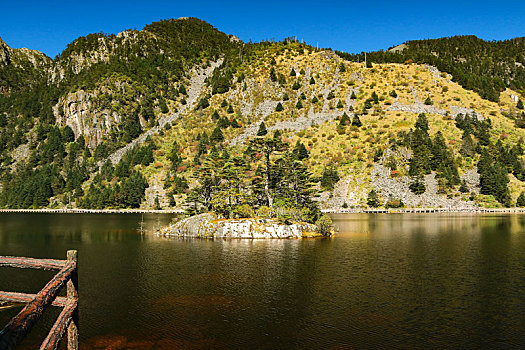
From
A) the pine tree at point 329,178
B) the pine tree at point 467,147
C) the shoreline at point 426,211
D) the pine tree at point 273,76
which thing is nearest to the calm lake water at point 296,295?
the shoreline at point 426,211

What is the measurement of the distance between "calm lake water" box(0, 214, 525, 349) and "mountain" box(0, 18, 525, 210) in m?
19.2

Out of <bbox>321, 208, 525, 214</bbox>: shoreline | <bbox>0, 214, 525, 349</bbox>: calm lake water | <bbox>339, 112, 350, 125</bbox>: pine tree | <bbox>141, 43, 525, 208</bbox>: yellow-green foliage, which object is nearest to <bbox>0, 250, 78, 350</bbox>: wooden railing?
<bbox>0, 214, 525, 349</bbox>: calm lake water

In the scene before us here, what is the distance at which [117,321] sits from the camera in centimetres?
1936

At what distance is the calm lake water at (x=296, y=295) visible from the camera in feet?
56.4

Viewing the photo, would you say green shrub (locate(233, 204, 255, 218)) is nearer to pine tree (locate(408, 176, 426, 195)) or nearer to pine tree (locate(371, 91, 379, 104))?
pine tree (locate(408, 176, 426, 195))

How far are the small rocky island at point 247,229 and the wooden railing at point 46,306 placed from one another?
40991 millimetres

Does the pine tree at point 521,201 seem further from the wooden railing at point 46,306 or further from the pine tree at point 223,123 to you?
the wooden railing at point 46,306

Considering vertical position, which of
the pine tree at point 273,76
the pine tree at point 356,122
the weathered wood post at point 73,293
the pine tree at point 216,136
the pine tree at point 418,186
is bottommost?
the weathered wood post at point 73,293

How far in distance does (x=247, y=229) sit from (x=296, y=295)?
28.3 metres

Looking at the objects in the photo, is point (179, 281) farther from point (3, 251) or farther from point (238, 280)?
point (3, 251)

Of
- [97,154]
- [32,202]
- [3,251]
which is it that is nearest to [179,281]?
[3,251]

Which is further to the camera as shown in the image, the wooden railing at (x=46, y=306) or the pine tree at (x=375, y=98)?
the pine tree at (x=375, y=98)

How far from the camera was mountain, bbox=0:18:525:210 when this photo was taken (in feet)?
343

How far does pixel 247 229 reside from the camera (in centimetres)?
5150
